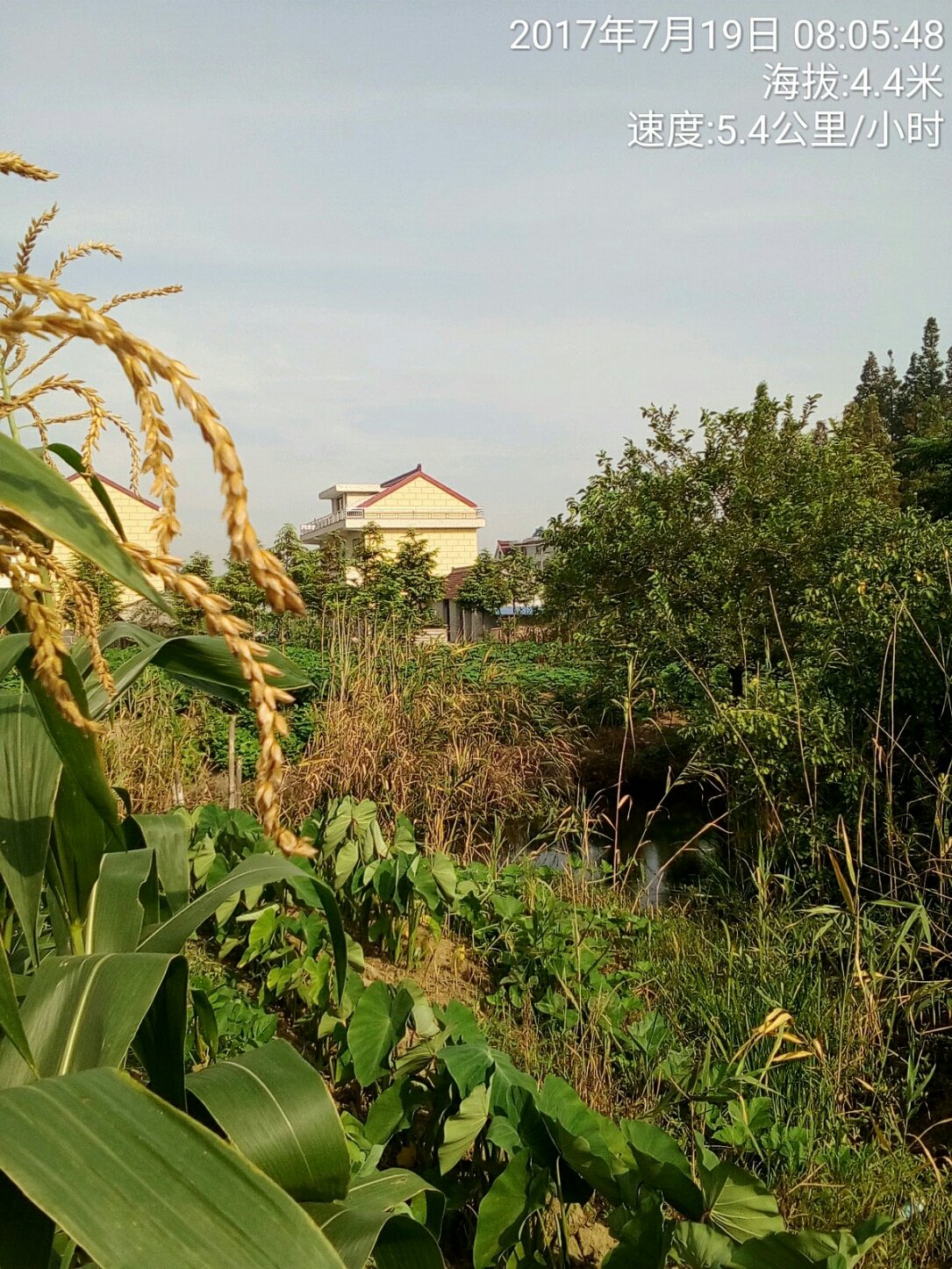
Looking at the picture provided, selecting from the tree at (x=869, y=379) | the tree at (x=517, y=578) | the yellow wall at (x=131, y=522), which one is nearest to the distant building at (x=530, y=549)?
the tree at (x=517, y=578)

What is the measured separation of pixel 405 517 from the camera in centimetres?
2986

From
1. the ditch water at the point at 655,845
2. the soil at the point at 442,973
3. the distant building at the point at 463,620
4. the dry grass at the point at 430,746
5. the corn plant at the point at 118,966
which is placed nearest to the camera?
the corn plant at the point at 118,966

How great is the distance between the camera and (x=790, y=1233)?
1.25 meters

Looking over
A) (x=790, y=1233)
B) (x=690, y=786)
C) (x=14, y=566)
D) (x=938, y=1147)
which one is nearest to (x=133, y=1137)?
(x=14, y=566)

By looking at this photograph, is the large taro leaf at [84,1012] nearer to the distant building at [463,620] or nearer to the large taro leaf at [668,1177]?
the large taro leaf at [668,1177]

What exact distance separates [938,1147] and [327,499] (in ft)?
110

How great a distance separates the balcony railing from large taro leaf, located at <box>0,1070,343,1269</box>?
2831 cm

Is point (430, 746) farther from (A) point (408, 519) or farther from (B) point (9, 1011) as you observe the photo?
(A) point (408, 519)

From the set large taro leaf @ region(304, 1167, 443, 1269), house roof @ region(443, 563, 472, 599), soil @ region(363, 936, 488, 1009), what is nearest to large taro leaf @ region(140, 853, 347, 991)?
large taro leaf @ region(304, 1167, 443, 1269)

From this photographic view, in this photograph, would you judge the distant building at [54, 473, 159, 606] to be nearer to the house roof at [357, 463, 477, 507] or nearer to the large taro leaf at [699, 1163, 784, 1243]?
the large taro leaf at [699, 1163, 784, 1243]

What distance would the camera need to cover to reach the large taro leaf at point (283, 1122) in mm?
835

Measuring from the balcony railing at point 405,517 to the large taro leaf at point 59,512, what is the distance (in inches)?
1114

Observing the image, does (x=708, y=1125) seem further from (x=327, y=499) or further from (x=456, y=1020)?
(x=327, y=499)

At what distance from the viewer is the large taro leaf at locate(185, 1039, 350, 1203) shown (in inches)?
32.9
